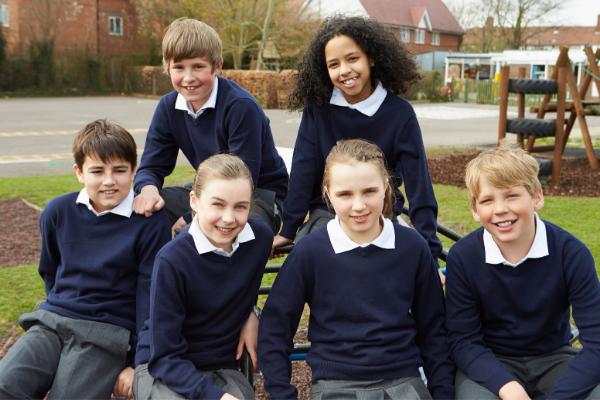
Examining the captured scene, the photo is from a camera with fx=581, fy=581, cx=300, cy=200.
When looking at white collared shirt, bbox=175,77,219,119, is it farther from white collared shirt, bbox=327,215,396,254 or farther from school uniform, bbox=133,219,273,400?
white collared shirt, bbox=327,215,396,254

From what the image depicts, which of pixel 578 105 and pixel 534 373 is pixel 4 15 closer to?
pixel 578 105

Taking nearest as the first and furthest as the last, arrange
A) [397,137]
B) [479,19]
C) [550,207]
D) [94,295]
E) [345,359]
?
[345,359] < [94,295] < [397,137] < [550,207] < [479,19]

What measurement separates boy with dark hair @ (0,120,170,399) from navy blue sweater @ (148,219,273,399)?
1.01 feet

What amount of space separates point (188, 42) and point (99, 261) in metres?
1.15

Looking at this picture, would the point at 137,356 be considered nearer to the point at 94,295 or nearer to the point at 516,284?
the point at 94,295

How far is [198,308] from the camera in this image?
2.26m

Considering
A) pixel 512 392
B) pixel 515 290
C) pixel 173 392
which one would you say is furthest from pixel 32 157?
pixel 512 392

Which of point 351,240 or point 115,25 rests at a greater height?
point 115,25

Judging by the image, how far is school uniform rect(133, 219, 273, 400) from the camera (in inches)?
83.4

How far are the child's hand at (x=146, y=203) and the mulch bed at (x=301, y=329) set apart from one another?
3.80 ft

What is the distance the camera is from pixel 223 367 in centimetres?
230

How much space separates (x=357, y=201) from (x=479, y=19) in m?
49.7

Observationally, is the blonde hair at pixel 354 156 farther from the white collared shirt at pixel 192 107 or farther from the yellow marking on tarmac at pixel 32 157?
the yellow marking on tarmac at pixel 32 157

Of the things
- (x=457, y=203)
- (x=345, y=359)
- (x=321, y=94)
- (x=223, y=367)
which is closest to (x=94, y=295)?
(x=223, y=367)
